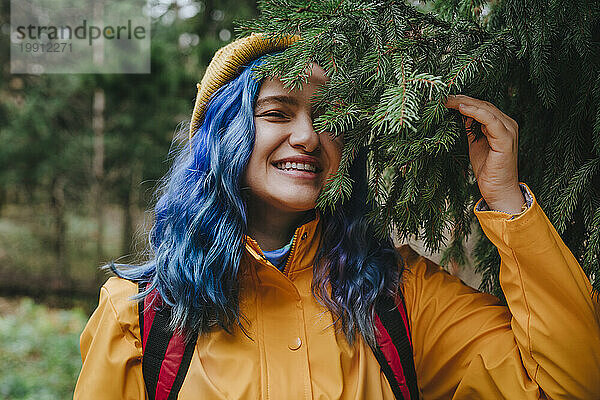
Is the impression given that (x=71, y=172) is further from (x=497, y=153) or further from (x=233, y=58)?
(x=497, y=153)

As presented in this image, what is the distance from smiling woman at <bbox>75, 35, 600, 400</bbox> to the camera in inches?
54.2

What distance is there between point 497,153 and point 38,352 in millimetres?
7522

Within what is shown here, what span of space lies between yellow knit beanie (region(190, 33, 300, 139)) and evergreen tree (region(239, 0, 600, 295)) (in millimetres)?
194

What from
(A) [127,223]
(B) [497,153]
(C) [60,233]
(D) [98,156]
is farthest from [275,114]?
(C) [60,233]

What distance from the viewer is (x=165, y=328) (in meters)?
1.62

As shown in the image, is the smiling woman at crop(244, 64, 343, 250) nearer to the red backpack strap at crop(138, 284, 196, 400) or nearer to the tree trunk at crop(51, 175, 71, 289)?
the red backpack strap at crop(138, 284, 196, 400)

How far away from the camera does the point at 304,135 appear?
1.65 m

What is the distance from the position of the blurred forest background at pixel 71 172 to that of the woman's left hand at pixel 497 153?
15.6 feet

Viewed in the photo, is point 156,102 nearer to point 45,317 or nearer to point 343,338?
point 45,317

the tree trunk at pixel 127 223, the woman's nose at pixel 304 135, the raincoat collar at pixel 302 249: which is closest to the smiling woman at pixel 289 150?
the woman's nose at pixel 304 135

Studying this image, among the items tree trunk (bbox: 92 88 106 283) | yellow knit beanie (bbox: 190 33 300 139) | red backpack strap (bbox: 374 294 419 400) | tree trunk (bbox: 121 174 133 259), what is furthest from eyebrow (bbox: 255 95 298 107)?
tree trunk (bbox: 121 174 133 259)

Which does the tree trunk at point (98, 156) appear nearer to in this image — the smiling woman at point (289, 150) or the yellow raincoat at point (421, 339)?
the smiling woman at point (289, 150)

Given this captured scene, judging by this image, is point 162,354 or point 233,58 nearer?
point 162,354

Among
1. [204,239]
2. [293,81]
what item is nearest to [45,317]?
[204,239]
